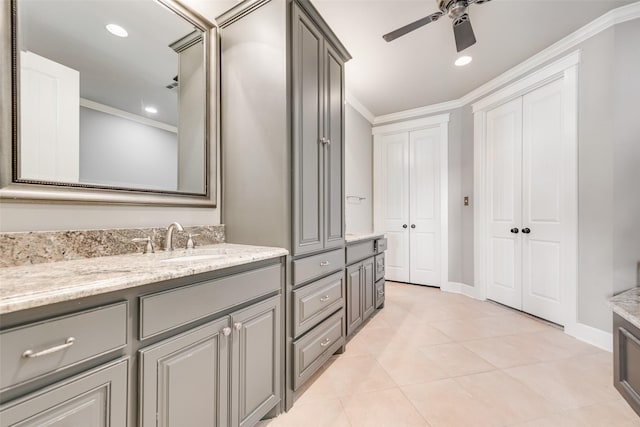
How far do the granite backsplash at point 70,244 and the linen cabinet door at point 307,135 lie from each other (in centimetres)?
69

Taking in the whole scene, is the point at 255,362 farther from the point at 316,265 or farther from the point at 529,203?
the point at 529,203

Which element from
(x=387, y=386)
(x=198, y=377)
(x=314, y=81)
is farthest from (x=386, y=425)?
(x=314, y=81)

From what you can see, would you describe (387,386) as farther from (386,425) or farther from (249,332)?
(249,332)

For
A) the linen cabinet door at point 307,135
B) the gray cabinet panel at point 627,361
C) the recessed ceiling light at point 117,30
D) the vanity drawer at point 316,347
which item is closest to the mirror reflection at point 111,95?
the recessed ceiling light at point 117,30

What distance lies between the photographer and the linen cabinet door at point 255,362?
1110 millimetres

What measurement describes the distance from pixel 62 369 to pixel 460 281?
3.90 meters

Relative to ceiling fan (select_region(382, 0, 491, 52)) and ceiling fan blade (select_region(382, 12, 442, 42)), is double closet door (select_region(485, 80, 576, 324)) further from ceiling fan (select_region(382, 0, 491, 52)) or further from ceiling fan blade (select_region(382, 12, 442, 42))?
ceiling fan blade (select_region(382, 12, 442, 42))

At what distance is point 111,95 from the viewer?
1.28 m

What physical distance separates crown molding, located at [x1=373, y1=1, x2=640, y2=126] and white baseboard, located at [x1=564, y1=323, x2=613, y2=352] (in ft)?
7.86

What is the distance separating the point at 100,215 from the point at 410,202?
366cm

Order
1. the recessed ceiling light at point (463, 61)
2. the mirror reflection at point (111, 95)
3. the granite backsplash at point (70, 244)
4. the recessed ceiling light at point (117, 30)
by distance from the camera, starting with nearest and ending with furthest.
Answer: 1. the granite backsplash at point (70, 244)
2. the mirror reflection at point (111, 95)
3. the recessed ceiling light at point (117, 30)
4. the recessed ceiling light at point (463, 61)

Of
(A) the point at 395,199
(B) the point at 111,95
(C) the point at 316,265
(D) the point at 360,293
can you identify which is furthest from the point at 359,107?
(B) the point at 111,95

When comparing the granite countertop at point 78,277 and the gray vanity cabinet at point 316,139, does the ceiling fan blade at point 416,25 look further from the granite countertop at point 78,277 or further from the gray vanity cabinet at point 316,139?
the granite countertop at point 78,277

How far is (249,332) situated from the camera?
46.3 inches
